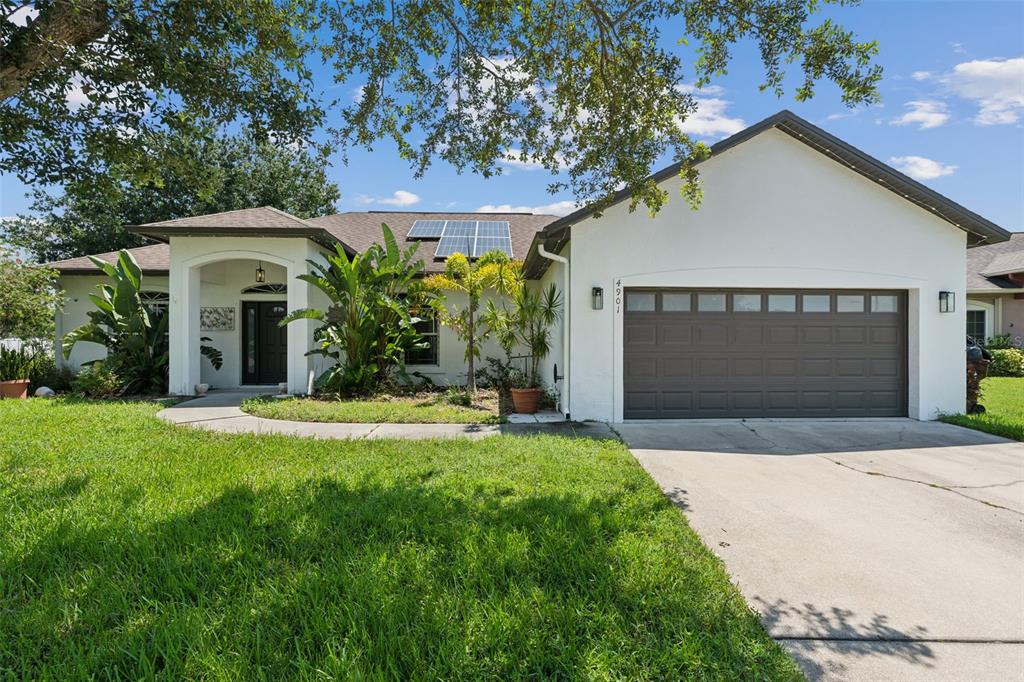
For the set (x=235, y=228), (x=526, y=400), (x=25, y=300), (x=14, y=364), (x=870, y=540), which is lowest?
(x=870, y=540)

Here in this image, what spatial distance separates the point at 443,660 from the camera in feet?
8.08

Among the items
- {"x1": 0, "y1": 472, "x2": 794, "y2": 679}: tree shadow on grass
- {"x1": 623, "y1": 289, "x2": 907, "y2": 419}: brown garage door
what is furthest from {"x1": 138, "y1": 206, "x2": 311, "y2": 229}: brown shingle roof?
{"x1": 0, "y1": 472, "x2": 794, "y2": 679}: tree shadow on grass

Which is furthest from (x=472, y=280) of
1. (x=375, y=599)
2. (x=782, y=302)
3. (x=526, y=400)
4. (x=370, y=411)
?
(x=375, y=599)

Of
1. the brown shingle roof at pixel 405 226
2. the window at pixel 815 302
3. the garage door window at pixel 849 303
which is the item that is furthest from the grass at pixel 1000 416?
the brown shingle roof at pixel 405 226

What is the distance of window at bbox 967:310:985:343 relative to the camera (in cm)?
1778

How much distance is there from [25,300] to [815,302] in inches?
659

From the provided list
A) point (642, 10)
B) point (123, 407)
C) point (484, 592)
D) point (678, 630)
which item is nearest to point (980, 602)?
point (678, 630)

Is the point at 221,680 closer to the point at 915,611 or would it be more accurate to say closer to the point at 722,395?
the point at 915,611

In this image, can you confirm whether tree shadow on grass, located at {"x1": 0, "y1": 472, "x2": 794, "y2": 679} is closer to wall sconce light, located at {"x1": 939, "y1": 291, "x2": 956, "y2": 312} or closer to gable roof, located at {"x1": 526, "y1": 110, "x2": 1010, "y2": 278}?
→ gable roof, located at {"x1": 526, "y1": 110, "x2": 1010, "y2": 278}

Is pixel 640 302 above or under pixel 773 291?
under

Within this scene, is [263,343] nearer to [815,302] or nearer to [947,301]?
[815,302]

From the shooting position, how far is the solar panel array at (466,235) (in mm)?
14219

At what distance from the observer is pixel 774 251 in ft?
29.7

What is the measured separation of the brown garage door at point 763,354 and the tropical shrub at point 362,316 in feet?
17.1
